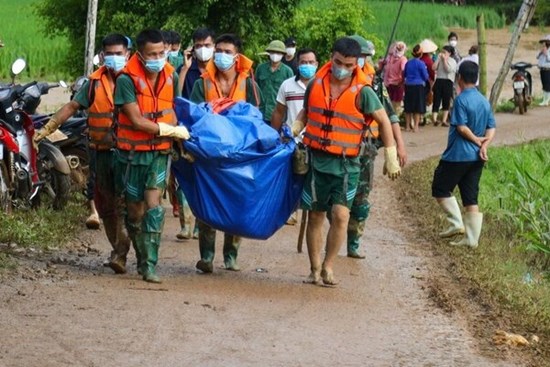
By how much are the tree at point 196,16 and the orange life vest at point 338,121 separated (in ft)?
34.4

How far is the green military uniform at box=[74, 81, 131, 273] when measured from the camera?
1041 cm

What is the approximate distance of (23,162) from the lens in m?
12.8

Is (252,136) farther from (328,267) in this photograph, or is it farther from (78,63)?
(78,63)

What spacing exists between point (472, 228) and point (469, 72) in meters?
1.42

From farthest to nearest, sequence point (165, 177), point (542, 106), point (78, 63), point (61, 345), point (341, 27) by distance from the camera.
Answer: point (542, 106)
point (341, 27)
point (78, 63)
point (165, 177)
point (61, 345)

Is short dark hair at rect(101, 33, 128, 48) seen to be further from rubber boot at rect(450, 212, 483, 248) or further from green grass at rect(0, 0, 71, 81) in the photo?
green grass at rect(0, 0, 71, 81)

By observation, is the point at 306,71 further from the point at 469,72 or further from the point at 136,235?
the point at 136,235

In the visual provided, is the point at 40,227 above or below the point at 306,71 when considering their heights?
below

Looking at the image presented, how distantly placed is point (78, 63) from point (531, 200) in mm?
10234

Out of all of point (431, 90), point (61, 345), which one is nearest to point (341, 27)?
point (431, 90)

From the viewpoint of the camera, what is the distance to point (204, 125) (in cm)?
1033

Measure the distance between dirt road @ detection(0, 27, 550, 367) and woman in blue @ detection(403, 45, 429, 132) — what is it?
483 inches

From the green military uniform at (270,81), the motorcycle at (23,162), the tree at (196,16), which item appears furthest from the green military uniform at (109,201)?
the tree at (196,16)

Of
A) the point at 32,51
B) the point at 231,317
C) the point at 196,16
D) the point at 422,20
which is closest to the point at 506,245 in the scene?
the point at 231,317
